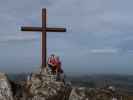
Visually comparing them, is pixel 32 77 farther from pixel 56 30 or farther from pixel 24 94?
pixel 56 30

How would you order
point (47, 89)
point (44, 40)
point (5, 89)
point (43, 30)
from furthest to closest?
point (43, 30) → point (44, 40) → point (47, 89) → point (5, 89)

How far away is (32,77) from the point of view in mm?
25531

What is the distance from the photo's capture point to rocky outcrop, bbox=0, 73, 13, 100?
78.7 ft

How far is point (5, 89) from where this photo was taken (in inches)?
953

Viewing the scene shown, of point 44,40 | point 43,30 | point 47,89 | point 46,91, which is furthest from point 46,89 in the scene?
point 43,30

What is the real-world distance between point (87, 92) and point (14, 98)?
4397 millimetres

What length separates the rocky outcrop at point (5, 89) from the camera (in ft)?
78.7

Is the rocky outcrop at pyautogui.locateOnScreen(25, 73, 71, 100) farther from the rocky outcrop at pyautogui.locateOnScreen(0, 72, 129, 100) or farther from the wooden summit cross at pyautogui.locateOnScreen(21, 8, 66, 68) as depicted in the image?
the wooden summit cross at pyautogui.locateOnScreen(21, 8, 66, 68)

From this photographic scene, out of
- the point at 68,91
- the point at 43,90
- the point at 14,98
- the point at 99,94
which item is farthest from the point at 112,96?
the point at 14,98

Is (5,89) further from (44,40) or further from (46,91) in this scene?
(44,40)

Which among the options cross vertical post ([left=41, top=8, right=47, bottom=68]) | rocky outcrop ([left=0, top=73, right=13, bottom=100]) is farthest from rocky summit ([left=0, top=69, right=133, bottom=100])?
cross vertical post ([left=41, top=8, right=47, bottom=68])

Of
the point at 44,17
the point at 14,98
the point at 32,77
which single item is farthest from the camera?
the point at 44,17

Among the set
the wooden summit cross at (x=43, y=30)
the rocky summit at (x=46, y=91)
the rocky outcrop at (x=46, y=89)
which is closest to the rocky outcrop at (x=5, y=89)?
the rocky summit at (x=46, y=91)

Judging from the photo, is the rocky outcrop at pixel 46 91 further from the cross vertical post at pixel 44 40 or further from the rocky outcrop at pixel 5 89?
the cross vertical post at pixel 44 40
